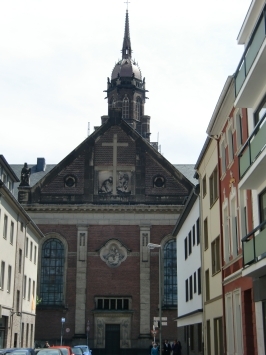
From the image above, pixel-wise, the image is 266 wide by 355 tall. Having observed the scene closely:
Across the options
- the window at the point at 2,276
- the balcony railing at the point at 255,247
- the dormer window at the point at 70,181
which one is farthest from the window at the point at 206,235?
the dormer window at the point at 70,181

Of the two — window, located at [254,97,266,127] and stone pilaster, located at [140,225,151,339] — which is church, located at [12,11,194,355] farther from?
window, located at [254,97,266,127]

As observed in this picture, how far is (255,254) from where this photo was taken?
14789 millimetres

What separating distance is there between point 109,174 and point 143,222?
17.4 ft

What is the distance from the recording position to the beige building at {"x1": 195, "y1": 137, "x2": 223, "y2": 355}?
24.6 meters

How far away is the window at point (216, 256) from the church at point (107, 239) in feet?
80.7

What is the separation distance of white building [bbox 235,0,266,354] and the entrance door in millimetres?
33679

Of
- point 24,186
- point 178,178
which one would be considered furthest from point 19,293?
point 178,178

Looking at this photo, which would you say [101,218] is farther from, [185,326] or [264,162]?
[264,162]

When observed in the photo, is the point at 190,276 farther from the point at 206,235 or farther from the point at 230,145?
the point at 230,145

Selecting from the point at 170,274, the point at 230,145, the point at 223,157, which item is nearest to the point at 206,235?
the point at 223,157

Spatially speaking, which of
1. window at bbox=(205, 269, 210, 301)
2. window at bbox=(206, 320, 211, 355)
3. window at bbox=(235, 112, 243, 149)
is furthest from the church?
window at bbox=(235, 112, 243, 149)

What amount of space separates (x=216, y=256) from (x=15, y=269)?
16.9 m

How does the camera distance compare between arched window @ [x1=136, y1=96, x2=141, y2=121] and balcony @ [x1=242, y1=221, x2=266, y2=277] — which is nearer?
balcony @ [x1=242, y1=221, x2=266, y2=277]

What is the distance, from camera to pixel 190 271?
34.9 metres
